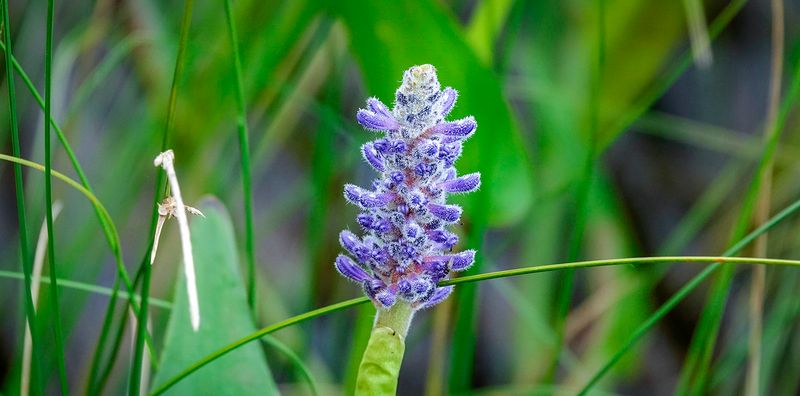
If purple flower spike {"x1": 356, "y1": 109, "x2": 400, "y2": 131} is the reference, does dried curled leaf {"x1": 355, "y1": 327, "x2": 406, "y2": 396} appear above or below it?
below

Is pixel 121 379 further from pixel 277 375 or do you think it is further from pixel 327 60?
pixel 327 60

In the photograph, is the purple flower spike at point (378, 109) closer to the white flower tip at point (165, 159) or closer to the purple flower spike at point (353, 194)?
the purple flower spike at point (353, 194)

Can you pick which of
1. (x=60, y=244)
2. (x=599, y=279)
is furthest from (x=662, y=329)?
(x=60, y=244)

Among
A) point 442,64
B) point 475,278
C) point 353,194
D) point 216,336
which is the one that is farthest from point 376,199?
point 442,64

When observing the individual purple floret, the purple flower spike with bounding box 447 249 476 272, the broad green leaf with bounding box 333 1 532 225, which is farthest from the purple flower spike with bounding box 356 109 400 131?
the broad green leaf with bounding box 333 1 532 225

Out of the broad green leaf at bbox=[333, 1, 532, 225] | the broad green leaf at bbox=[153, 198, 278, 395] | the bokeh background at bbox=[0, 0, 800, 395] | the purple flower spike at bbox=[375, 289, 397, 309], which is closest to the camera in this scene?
the purple flower spike at bbox=[375, 289, 397, 309]

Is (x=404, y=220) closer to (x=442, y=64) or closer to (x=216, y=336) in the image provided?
(x=216, y=336)

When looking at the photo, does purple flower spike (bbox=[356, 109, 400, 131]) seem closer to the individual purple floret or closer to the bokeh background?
the individual purple floret

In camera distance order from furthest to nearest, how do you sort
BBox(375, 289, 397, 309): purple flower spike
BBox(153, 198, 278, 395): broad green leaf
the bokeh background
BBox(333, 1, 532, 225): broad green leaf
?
the bokeh background, BBox(333, 1, 532, 225): broad green leaf, BBox(153, 198, 278, 395): broad green leaf, BBox(375, 289, 397, 309): purple flower spike
